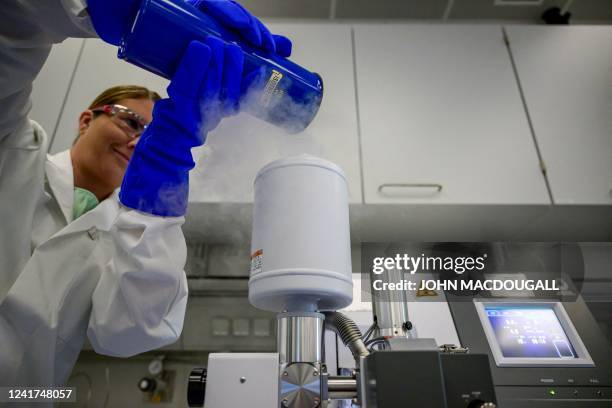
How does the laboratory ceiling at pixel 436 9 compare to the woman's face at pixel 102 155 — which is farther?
the laboratory ceiling at pixel 436 9

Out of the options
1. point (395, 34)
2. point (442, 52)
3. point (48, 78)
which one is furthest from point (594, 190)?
point (48, 78)

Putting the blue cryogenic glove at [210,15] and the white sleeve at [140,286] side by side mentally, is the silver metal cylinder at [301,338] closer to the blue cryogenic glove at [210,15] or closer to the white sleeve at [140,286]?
the white sleeve at [140,286]

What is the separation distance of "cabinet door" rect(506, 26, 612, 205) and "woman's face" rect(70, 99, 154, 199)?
5.28 feet

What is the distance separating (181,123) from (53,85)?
1254mm

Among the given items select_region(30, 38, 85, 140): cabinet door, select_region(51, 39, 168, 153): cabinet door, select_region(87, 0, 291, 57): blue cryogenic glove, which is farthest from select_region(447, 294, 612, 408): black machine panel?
select_region(30, 38, 85, 140): cabinet door

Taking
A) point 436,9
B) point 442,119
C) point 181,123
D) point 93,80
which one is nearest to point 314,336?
point 181,123

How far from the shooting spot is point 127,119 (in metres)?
1.23

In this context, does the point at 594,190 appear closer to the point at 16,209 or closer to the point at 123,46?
the point at 123,46

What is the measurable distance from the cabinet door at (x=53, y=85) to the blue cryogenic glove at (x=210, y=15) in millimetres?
1021

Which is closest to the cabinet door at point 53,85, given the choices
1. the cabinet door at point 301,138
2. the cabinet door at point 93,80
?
the cabinet door at point 93,80

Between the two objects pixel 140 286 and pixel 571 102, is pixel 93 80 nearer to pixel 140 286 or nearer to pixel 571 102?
pixel 140 286

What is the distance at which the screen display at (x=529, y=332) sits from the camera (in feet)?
3.38

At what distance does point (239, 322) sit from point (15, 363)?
91cm

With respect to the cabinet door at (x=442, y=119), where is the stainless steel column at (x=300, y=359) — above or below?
below
